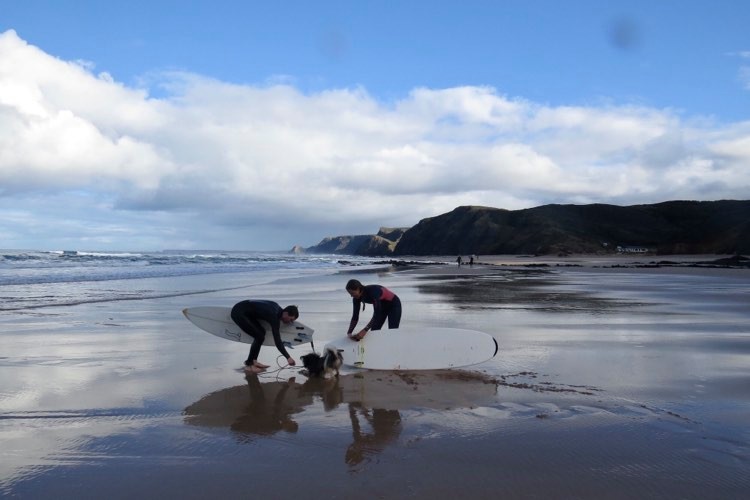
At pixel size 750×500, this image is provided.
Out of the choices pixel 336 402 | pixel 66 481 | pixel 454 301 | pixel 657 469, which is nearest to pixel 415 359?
pixel 336 402

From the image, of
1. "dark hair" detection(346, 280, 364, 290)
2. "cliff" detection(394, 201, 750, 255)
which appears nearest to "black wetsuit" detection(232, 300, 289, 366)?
"dark hair" detection(346, 280, 364, 290)

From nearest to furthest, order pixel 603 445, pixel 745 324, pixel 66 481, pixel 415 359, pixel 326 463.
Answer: pixel 66 481, pixel 326 463, pixel 603 445, pixel 415 359, pixel 745 324

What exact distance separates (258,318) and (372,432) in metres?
3.65

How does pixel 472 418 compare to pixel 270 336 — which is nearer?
pixel 472 418

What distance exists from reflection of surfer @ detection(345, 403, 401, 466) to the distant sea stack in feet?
287

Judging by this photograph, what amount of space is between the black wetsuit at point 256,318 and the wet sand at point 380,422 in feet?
1.31

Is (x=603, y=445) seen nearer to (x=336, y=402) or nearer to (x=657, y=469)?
(x=657, y=469)

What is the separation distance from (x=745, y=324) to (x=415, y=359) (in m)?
8.26

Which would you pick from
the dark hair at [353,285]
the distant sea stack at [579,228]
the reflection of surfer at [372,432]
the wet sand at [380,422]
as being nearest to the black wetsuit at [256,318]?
the wet sand at [380,422]

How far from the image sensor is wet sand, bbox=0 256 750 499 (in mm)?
3896

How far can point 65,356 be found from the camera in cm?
836

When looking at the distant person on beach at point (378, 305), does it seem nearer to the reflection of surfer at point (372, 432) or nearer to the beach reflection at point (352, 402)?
the beach reflection at point (352, 402)

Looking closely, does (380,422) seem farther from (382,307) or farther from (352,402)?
(382,307)

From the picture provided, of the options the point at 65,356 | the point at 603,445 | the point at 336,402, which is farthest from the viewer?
the point at 65,356
